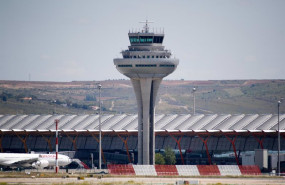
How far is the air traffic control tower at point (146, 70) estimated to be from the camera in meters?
171

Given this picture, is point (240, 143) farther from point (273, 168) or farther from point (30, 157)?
point (30, 157)

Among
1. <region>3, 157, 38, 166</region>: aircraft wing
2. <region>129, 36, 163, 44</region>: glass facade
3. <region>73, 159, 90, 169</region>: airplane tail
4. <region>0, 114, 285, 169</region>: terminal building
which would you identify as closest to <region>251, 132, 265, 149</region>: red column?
<region>0, 114, 285, 169</region>: terminal building

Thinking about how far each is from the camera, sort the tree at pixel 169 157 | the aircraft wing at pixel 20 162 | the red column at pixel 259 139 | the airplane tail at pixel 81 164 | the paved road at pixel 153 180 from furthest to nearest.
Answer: the airplane tail at pixel 81 164, the tree at pixel 169 157, the red column at pixel 259 139, the aircraft wing at pixel 20 162, the paved road at pixel 153 180

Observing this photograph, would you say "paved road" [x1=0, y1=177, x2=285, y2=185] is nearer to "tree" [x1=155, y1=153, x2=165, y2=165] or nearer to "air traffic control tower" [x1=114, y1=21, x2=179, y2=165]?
"air traffic control tower" [x1=114, y1=21, x2=179, y2=165]

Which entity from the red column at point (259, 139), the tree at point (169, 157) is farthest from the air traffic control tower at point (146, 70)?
the red column at point (259, 139)

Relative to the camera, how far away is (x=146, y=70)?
6718 inches

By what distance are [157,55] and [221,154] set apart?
25.6 m

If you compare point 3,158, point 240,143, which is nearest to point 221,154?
point 240,143

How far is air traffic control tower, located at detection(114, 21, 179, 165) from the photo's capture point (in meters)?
171

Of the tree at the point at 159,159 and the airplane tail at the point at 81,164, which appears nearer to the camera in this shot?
the tree at the point at 159,159

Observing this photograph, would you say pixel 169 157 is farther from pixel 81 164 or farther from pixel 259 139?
pixel 259 139

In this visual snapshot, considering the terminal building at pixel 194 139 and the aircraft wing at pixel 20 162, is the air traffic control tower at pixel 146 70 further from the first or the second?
the aircraft wing at pixel 20 162

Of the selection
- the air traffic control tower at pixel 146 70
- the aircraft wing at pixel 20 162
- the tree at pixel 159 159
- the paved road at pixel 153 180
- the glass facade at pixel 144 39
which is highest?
the glass facade at pixel 144 39

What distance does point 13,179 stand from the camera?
13562 centimetres
